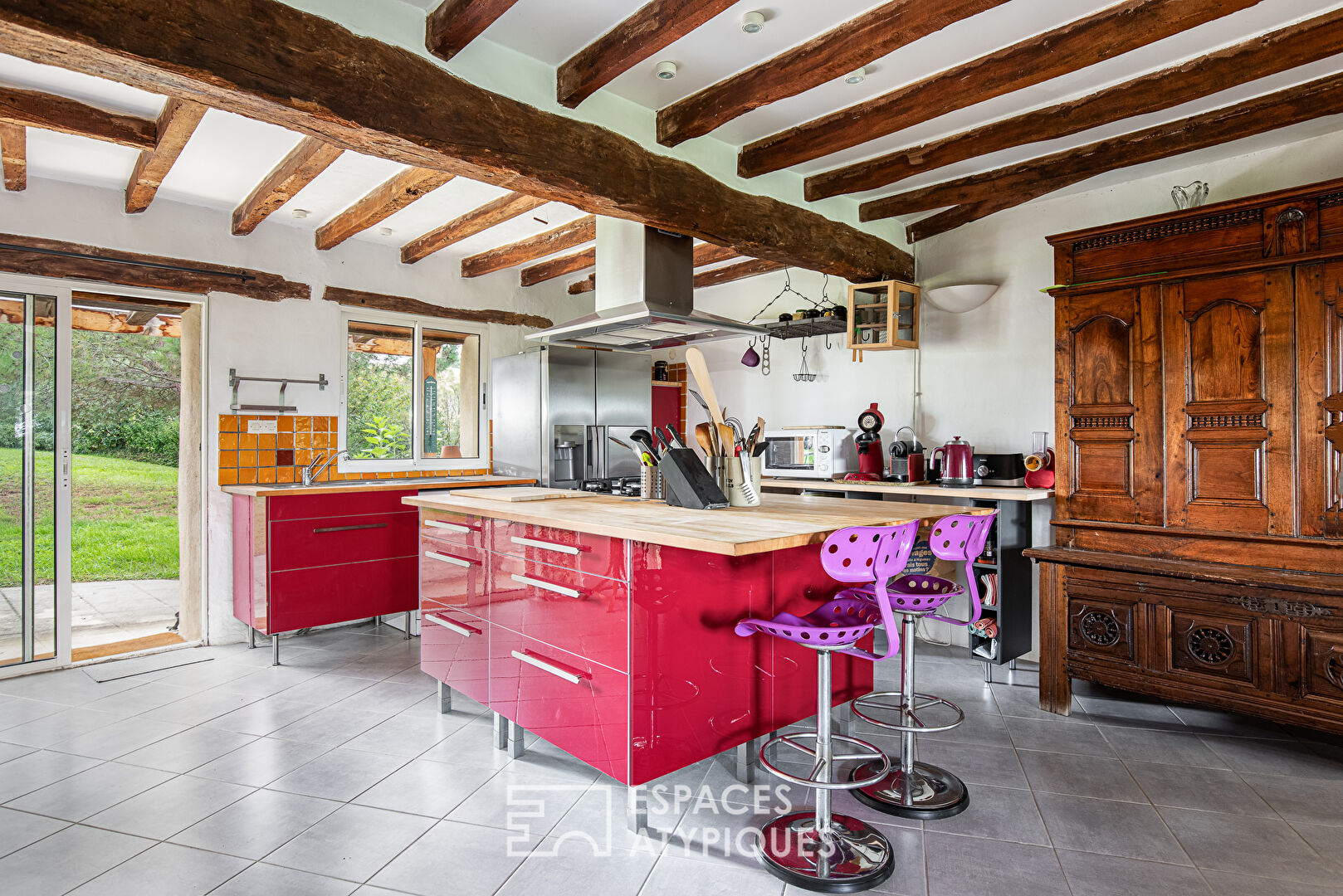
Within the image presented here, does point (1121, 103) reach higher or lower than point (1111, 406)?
higher

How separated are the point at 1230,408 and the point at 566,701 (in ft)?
9.07

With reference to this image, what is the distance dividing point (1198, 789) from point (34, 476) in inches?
210

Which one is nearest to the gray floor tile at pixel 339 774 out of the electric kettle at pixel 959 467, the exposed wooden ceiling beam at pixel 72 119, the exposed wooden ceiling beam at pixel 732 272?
the exposed wooden ceiling beam at pixel 72 119

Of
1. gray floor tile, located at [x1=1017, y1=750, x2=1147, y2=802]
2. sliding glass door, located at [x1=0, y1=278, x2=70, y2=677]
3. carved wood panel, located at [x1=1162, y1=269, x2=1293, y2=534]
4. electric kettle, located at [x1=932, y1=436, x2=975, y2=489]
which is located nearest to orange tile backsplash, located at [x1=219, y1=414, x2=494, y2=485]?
sliding glass door, located at [x1=0, y1=278, x2=70, y2=677]

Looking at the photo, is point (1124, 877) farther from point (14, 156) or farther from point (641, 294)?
point (14, 156)

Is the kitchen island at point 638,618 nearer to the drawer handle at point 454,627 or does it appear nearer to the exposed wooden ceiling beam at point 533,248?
the drawer handle at point 454,627

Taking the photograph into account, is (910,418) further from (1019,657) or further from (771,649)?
(771,649)

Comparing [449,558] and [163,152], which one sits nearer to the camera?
[449,558]

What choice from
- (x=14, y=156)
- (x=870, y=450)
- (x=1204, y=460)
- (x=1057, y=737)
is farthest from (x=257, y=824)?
(x=1204, y=460)

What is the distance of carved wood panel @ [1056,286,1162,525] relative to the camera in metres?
3.01

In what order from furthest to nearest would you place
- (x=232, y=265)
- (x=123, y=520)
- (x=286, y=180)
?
(x=123, y=520)
(x=232, y=265)
(x=286, y=180)

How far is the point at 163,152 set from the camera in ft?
10.7

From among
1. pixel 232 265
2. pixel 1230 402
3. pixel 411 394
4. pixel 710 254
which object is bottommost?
pixel 1230 402

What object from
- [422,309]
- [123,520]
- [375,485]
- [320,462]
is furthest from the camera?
[123,520]
